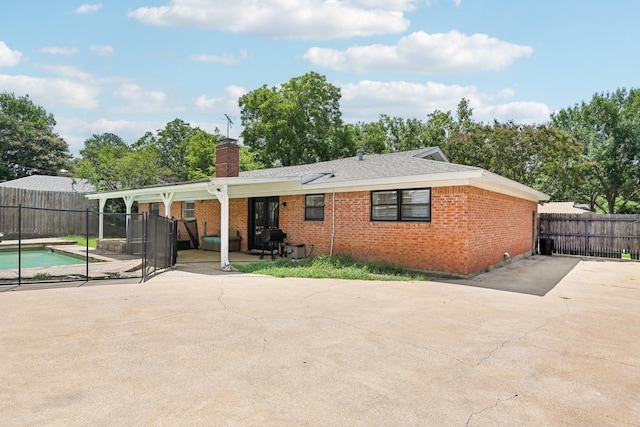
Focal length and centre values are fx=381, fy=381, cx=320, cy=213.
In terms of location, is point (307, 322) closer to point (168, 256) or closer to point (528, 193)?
point (168, 256)

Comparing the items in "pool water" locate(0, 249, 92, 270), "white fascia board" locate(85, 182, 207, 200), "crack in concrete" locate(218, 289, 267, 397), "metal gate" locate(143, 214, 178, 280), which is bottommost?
"pool water" locate(0, 249, 92, 270)

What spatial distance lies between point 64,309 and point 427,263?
308 inches

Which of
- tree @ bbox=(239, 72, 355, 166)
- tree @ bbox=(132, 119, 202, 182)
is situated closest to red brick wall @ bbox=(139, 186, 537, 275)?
tree @ bbox=(239, 72, 355, 166)

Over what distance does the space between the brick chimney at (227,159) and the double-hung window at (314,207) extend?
3.06 meters

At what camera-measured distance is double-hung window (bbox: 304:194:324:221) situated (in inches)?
489

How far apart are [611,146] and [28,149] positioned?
53589mm

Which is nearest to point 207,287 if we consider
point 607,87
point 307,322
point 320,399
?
point 307,322

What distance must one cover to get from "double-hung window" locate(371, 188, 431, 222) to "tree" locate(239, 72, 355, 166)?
2367 centimetres

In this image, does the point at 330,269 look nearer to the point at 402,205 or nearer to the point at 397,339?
the point at 402,205

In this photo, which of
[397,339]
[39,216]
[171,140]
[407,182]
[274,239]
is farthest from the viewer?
[171,140]

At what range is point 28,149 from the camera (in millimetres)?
41062

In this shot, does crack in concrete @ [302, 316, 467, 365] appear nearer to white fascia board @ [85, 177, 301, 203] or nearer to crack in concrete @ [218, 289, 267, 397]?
crack in concrete @ [218, 289, 267, 397]

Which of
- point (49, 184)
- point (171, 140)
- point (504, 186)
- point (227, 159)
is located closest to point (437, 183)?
point (504, 186)

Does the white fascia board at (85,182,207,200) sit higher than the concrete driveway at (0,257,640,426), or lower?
higher
